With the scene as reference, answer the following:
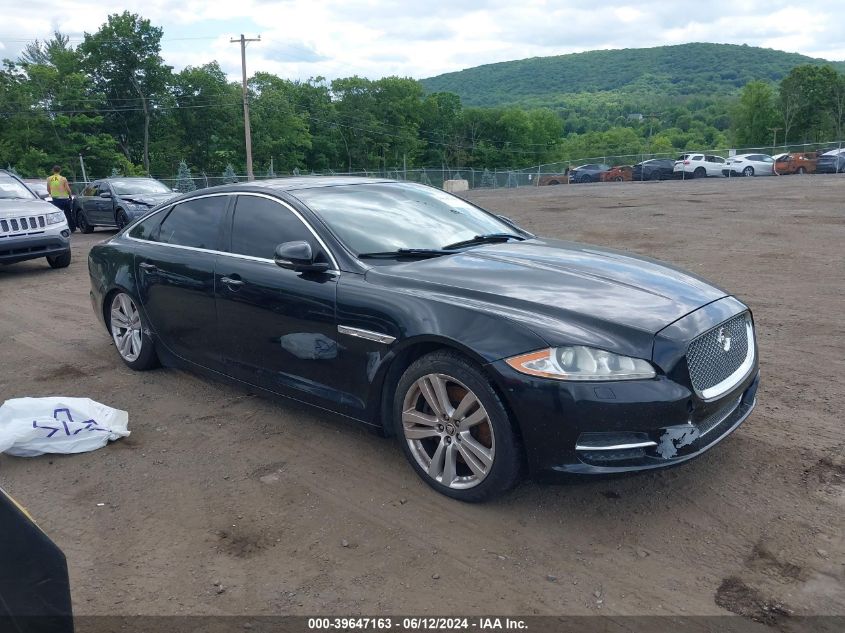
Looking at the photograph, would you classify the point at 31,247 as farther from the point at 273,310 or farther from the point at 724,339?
the point at 724,339

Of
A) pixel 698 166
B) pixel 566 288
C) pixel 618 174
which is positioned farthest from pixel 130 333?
pixel 618 174

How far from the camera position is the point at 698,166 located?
45.8 metres

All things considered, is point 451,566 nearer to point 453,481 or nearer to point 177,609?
point 453,481

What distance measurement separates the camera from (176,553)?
330 cm

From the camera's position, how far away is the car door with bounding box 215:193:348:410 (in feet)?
13.6

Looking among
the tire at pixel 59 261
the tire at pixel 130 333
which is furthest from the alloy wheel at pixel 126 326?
the tire at pixel 59 261

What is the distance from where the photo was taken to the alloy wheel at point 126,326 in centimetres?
585

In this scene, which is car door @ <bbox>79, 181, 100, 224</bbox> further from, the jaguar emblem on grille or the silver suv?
the jaguar emblem on grille

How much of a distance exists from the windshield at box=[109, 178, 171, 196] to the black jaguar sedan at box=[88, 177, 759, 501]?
14450mm

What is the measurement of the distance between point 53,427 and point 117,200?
1554cm

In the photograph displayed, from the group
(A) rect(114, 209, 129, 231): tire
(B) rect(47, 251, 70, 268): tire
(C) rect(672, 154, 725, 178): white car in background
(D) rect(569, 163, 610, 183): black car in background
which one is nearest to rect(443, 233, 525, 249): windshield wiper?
(B) rect(47, 251, 70, 268): tire

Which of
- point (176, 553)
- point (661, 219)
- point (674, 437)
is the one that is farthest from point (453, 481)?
point (661, 219)

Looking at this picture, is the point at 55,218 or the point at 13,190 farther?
the point at 13,190

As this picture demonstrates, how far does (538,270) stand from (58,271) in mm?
11031
